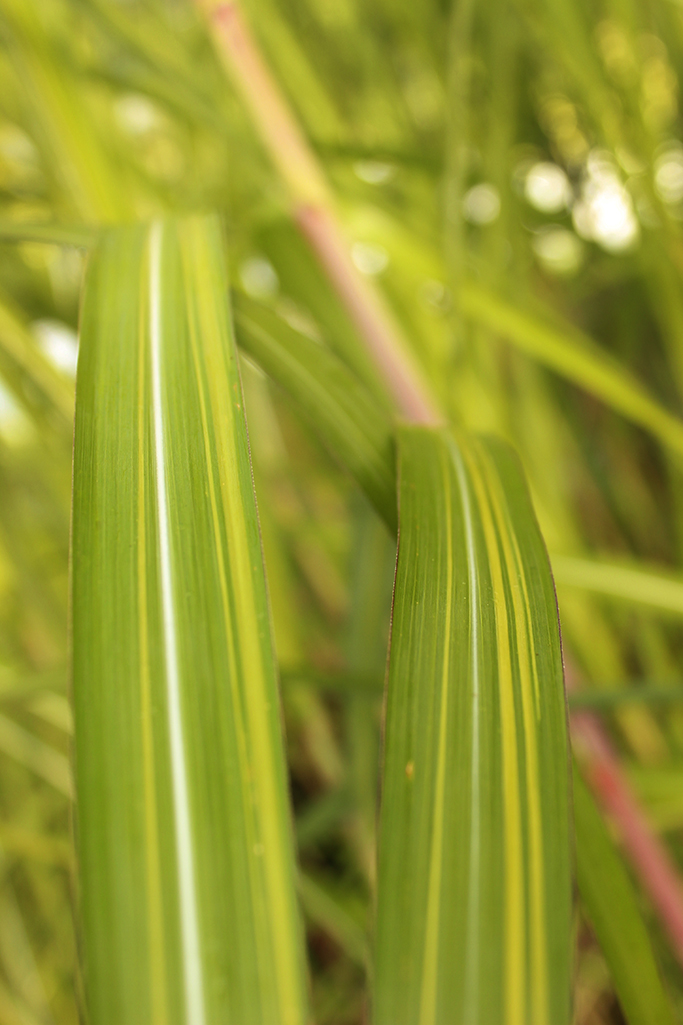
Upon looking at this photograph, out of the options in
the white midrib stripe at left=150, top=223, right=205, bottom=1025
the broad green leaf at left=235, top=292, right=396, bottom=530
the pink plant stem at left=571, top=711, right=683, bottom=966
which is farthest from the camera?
the pink plant stem at left=571, top=711, right=683, bottom=966

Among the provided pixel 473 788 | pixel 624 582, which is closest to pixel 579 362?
pixel 624 582

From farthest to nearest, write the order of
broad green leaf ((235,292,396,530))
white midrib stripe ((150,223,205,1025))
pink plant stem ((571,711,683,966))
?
pink plant stem ((571,711,683,966)) < broad green leaf ((235,292,396,530)) < white midrib stripe ((150,223,205,1025))

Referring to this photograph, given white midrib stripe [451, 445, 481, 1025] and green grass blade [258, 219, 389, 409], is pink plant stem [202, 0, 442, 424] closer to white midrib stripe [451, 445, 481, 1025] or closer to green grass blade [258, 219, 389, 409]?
green grass blade [258, 219, 389, 409]

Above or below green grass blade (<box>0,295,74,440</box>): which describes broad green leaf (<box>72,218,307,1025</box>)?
below

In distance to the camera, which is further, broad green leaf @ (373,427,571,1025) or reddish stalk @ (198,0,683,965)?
reddish stalk @ (198,0,683,965)

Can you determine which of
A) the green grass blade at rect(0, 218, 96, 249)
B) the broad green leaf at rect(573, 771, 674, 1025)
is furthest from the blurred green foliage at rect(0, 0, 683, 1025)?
the broad green leaf at rect(573, 771, 674, 1025)

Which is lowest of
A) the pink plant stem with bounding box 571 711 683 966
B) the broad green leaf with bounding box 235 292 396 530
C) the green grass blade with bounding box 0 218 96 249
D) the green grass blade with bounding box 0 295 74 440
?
the pink plant stem with bounding box 571 711 683 966
